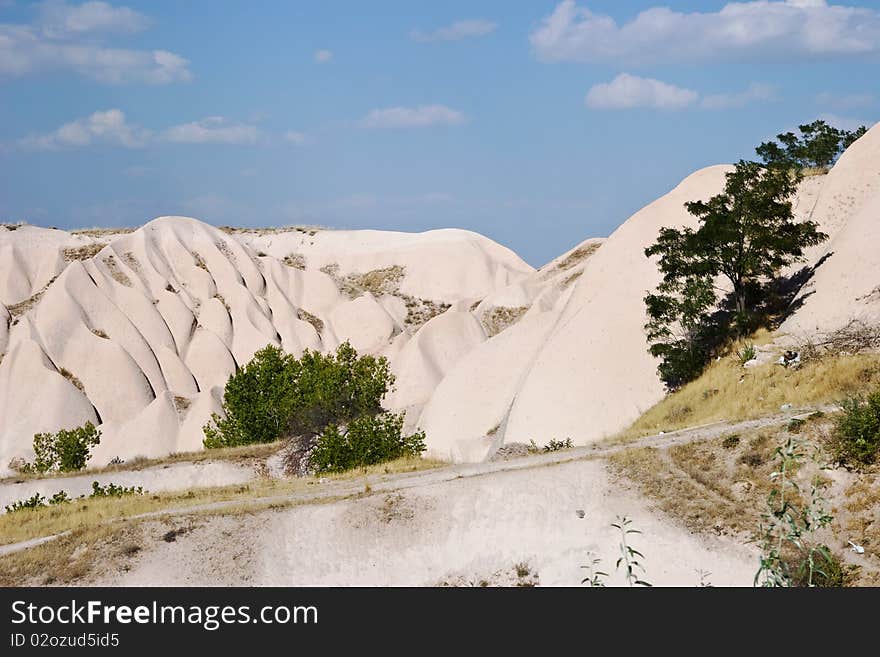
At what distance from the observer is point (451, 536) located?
69.5ft

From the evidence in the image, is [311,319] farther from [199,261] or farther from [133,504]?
[133,504]

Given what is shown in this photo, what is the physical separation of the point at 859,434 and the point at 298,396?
29043 mm

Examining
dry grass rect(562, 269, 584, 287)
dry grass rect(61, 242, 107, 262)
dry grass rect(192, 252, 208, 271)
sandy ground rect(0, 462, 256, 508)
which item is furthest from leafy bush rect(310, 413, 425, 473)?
dry grass rect(61, 242, 107, 262)

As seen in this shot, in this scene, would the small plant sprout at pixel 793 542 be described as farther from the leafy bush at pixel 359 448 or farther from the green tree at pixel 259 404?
the green tree at pixel 259 404

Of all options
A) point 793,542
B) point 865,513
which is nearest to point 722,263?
point 865,513

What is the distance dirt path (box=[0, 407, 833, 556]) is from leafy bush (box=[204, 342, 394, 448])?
53.8 feet

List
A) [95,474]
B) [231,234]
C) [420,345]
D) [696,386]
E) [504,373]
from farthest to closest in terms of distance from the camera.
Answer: [231,234]
[420,345]
[504,373]
[95,474]
[696,386]

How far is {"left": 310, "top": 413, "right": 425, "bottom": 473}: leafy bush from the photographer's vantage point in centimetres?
3403

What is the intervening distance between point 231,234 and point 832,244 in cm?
6879

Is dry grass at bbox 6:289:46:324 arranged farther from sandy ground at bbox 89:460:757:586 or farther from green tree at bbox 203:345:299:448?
sandy ground at bbox 89:460:757:586

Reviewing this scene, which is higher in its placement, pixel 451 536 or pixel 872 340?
pixel 872 340

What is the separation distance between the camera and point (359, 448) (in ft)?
113

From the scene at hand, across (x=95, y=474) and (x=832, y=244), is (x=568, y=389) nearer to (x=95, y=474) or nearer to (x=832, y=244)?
(x=832, y=244)

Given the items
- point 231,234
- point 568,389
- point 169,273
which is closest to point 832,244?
point 568,389
